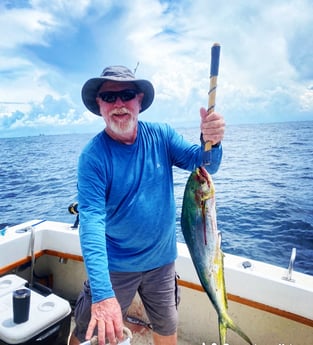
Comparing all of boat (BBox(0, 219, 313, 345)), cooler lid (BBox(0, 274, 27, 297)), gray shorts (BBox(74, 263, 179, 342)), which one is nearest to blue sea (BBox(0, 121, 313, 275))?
boat (BBox(0, 219, 313, 345))

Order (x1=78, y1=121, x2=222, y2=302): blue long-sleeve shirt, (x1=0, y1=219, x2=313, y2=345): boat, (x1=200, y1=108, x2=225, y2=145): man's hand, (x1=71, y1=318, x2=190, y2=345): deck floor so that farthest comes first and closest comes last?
(x1=71, y1=318, x2=190, y2=345): deck floor
(x1=0, y1=219, x2=313, y2=345): boat
(x1=78, y1=121, x2=222, y2=302): blue long-sleeve shirt
(x1=200, y1=108, x2=225, y2=145): man's hand

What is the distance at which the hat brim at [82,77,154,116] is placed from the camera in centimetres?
211

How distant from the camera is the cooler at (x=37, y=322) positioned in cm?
209

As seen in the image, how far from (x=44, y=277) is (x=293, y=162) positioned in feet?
56.2

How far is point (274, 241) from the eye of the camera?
6.90m

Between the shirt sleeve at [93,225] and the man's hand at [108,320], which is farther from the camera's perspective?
the shirt sleeve at [93,225]

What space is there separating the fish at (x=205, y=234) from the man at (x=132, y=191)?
1.09 feet

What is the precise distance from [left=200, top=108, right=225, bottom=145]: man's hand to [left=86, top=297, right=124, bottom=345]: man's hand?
3.16 feet

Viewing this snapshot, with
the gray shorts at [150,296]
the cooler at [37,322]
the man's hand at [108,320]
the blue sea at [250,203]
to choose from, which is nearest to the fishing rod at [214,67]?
the man's hand at [108,320]

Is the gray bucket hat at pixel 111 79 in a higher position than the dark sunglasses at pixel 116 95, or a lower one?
higher

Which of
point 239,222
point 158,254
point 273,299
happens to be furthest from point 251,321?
point 239,222

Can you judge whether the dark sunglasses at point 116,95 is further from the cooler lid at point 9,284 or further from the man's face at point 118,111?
the cooler lid at point 9,284

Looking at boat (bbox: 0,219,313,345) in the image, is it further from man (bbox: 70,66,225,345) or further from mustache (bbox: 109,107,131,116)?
mustache (bbox: 109,107,131,116)

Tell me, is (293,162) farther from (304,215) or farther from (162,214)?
(162,214)
